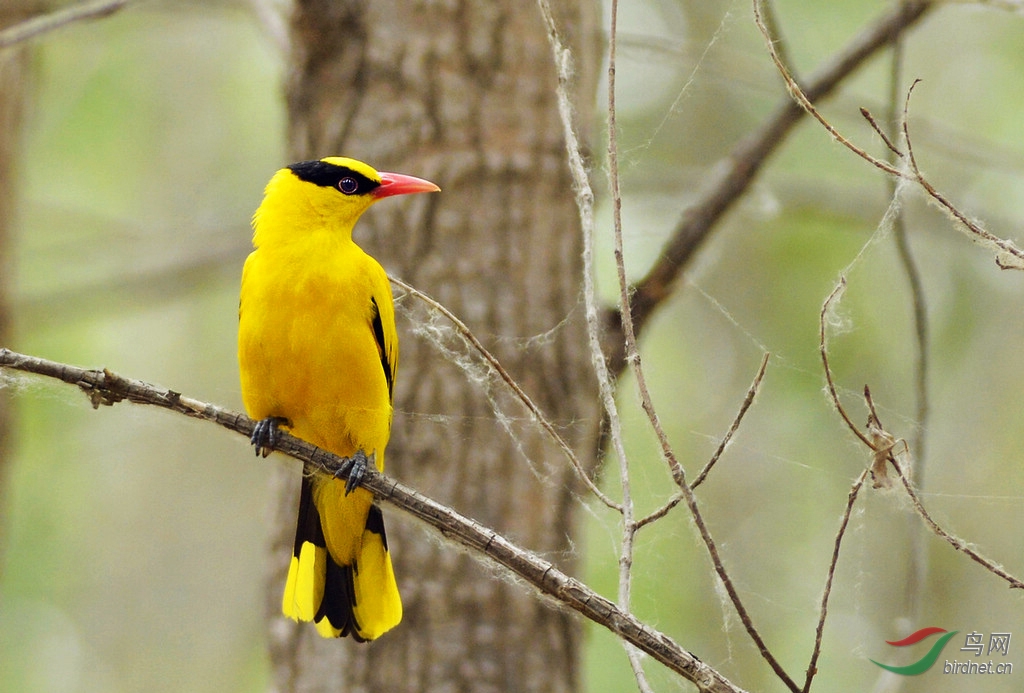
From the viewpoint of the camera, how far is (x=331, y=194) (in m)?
3.26

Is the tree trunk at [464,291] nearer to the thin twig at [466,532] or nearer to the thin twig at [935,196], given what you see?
the thin twig at [466,532]

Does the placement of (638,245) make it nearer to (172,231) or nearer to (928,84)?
(172,231)

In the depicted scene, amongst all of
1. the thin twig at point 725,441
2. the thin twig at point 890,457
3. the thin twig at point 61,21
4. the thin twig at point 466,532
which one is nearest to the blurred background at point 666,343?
the thin twig at point 466,532

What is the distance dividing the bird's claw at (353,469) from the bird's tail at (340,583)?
8.6 inches

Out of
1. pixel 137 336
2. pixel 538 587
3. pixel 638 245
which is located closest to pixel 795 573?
pixel 638 245

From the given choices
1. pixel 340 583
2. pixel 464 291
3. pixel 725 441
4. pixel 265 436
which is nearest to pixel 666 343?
pixel 464 291

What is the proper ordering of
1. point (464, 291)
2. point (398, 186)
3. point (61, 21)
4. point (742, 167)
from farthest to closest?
point (742, 167)
point (464, 291)
point (61, 21)
point (398, 186)

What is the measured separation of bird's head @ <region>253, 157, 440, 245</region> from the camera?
322cm

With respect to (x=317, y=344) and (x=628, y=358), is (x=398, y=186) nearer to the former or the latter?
(x=317, y=344)

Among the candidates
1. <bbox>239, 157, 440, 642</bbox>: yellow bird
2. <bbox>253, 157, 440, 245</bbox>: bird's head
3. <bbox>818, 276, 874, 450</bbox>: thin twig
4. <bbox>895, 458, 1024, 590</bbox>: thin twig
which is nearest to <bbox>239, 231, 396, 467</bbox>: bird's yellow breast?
<bbox>239, 157, 440, 642</bbox>: yellow bird

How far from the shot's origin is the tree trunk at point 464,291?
3.55 metres

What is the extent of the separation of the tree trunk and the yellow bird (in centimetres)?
47

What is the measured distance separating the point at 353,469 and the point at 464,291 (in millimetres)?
1101

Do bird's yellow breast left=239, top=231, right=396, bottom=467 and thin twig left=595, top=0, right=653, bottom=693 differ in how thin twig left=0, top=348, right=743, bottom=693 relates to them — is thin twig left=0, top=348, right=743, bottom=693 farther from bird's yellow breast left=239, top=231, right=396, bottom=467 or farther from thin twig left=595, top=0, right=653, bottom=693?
bird's yellow breast left=239, top=231, right=396, bottom=467
